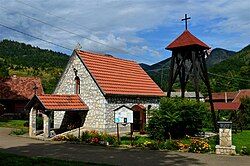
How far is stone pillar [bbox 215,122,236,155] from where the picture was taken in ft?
57.7

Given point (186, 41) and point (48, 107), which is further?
point (186, 41)

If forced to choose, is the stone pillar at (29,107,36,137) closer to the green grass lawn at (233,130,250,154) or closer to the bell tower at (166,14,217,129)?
the bell tower at (166,14,217,129)

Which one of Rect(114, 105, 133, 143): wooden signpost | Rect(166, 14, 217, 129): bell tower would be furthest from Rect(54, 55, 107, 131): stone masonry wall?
Rect(166, 14, 217, 129): bell tower

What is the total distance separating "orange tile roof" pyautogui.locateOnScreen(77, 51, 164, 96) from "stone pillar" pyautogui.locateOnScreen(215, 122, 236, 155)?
36.8 feet


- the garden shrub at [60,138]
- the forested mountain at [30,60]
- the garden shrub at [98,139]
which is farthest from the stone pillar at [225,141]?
the forested mountain at [30,60]

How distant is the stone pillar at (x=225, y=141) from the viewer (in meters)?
17.6

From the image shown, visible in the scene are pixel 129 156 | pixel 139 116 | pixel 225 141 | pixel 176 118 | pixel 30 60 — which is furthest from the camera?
pixel 30 60

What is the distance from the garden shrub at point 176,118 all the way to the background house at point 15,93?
26939 millimetres

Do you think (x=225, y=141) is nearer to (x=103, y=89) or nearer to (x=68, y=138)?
(x=68, y=138)

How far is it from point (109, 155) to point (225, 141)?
6.02 metres

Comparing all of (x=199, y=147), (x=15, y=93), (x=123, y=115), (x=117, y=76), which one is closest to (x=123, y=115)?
(x=123, y=115)

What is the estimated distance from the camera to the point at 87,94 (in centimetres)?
2856

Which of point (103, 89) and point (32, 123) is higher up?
point (103, 89)

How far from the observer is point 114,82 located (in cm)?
2950
